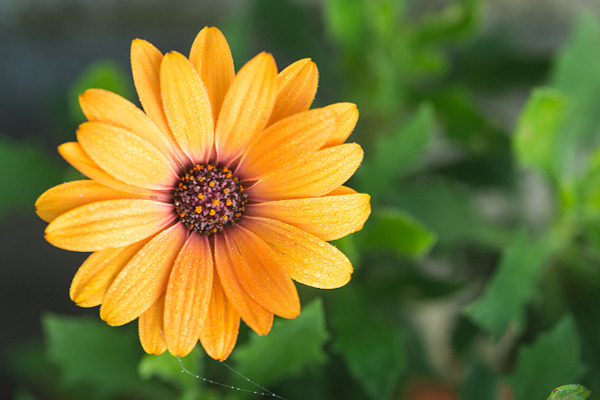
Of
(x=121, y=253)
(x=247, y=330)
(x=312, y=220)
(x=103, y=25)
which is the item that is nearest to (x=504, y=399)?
(x=247, y=330)

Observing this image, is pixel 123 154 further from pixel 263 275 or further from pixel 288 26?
pixel 288 26

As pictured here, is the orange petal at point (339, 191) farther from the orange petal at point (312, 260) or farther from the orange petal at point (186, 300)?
the orange petal at point (186, 300)

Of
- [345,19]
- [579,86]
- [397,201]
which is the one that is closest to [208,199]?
[397,201]

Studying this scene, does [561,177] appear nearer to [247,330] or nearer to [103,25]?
[247,330]

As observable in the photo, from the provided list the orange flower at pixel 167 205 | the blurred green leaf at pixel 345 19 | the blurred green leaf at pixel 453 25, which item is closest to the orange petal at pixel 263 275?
the orange flower at pixel 167 205

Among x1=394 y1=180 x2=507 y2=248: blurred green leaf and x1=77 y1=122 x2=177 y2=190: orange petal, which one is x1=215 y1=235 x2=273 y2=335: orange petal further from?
x1=394 y1=180 x2=507 y2=248: blurred green leaf

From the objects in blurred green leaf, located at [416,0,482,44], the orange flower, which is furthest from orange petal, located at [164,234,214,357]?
blurred green leaf, located at [416,0,482,44]
